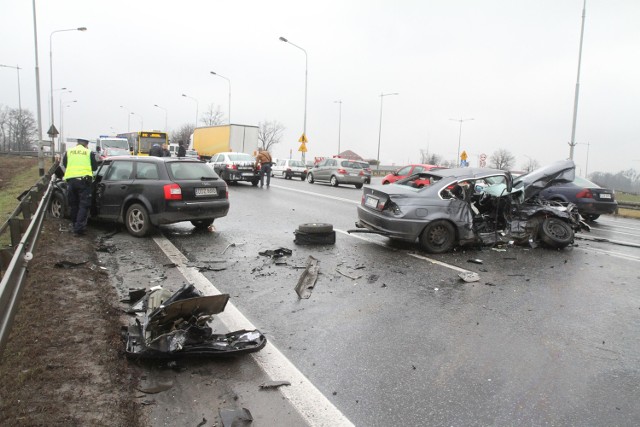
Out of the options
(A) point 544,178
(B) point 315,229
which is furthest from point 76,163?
(A) point 544,178

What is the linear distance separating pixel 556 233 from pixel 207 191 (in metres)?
6.77

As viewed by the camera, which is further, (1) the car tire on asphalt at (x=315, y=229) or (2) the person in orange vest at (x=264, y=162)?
(2) the person in orange vest at (x=264, y=162)

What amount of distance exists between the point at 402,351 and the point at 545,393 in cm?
115

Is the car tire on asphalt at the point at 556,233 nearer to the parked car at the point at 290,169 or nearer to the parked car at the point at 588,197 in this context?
the parked car at the point at 588,197

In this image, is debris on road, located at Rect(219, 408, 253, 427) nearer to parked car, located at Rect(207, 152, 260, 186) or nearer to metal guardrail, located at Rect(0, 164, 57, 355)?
metal guardrail, located at Rect(0, 164, 57, 355)

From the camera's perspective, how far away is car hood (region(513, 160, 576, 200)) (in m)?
9.19

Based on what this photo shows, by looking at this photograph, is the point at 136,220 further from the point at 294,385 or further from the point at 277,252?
the point at 294,385

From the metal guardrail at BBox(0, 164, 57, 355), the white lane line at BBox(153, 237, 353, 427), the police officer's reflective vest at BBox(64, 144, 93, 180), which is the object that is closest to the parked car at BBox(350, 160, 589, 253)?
the white lane line at BBox(153, 237, 353, 427)

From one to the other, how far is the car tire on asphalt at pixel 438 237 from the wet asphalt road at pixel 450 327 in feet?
0.56

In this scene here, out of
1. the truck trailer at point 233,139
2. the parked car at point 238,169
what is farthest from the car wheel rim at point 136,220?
the truck trailer at point 233,139

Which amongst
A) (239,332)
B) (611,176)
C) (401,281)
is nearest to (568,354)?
(401,281)

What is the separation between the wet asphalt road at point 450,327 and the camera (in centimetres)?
326

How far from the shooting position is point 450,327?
183 inches

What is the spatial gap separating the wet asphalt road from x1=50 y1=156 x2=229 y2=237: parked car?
0.59 m
